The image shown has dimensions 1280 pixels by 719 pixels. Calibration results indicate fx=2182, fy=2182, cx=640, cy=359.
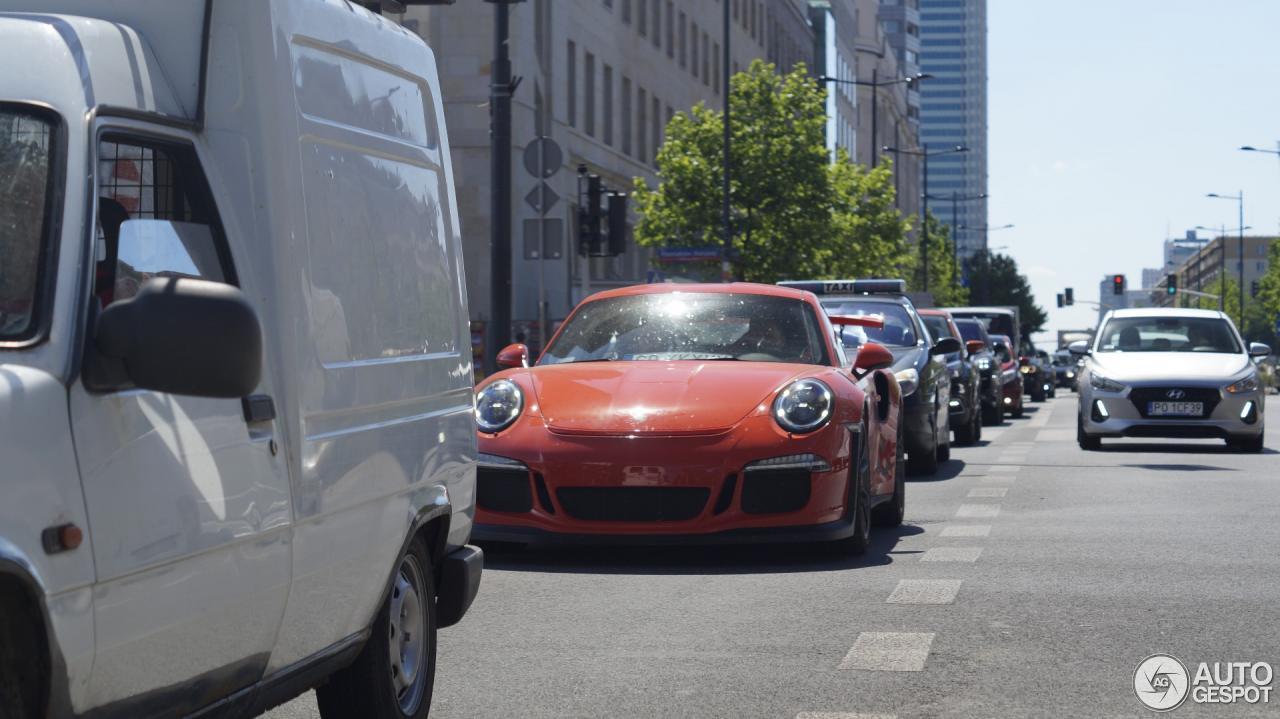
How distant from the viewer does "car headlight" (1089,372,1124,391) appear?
2247 cm

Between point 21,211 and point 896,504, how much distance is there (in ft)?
29.0

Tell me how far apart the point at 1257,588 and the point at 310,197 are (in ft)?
17.9

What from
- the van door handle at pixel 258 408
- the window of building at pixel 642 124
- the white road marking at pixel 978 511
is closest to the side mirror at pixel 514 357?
the white road marking at pixel 978 511

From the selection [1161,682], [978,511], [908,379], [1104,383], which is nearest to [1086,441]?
[1104,383]

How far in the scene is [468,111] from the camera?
45250mm

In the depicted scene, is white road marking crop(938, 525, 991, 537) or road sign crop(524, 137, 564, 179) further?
road sign crop(524, 137, 564, 179)

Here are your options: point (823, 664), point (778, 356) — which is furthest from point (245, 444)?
point (778, 356)

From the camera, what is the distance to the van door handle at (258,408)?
4.61 meters

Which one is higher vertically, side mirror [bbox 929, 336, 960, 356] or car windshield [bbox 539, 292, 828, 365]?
car windshield [bbox 539, 292, 828, 365]

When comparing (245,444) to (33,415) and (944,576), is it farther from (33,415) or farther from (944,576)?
(944,576)

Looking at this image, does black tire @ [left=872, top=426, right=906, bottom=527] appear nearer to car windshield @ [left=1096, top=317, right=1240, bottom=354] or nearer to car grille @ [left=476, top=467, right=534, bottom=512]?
car grille @ [left=476, top=467, right=534, bottom=512]

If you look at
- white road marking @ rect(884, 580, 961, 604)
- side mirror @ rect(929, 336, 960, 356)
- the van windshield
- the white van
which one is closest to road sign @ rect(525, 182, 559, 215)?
side mirror @ rect(929, 336, 960, 356)

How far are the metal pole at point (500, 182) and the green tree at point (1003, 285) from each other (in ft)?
466

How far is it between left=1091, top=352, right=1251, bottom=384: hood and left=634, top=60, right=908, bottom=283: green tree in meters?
28.5
